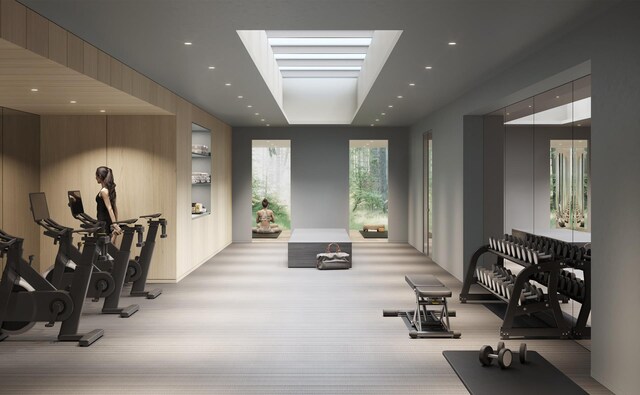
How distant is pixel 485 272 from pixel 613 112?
9.69 ft

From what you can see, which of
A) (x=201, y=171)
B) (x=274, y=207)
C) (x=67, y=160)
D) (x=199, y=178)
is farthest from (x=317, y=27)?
(x=274, y=207)

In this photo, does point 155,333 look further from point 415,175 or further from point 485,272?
point 415,175

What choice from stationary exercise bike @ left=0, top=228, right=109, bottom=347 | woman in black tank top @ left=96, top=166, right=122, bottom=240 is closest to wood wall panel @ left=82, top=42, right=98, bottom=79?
stationary exercise bike @ left=0, top=228, right=109, bottom=347

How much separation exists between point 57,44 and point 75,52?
0.35 meters

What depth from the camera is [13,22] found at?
155 inches

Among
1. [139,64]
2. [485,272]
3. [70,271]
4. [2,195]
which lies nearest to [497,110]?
[485,272]

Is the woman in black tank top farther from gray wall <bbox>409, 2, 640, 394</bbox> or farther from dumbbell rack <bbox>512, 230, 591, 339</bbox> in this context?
gray wall <bbox>409, 2, 640, 394</bbox>

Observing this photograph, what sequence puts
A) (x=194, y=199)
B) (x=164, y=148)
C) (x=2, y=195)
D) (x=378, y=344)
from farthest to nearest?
(x=194, y=199) → (x=164, y=148) → (x=2, y=195) → (x=378, y=344)

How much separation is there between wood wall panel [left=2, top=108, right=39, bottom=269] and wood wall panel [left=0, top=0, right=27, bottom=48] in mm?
3593

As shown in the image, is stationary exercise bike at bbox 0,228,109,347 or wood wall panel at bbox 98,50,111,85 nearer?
stationary exercise bike at bbox 0,228,109,347

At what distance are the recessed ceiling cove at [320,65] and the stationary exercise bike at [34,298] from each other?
272 centimetres

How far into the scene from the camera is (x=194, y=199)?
10.5 meters

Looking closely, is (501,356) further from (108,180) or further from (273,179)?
(273,179)

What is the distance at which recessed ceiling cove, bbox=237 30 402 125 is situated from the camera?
7.03 m
